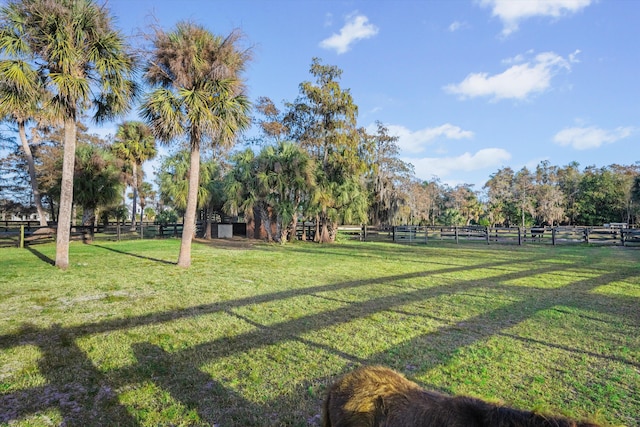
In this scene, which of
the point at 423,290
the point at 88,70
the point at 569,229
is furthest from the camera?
the point at 569,229

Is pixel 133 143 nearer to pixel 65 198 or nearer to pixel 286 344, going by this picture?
pixel 65 198

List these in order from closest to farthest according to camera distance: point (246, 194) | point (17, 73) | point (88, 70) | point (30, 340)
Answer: point (30, 340), point (17, 73), point (88, 70), point (246, 194)

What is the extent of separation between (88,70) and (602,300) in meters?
13.7

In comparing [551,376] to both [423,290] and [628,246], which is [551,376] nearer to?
[423,290]

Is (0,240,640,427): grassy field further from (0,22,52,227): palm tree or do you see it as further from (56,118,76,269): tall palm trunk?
(0,22,52,227): palm tree

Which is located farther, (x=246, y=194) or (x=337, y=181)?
(x=337, y=181)

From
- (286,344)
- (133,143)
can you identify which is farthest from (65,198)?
(133,143)

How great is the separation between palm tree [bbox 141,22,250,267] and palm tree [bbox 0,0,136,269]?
1.03 metres

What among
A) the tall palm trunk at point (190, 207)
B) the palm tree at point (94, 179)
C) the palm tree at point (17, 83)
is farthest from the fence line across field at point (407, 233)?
the tall palm trunk at point (190, 207)

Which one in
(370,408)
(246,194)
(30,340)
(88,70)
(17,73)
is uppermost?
(88,70)

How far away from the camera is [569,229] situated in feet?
67.1

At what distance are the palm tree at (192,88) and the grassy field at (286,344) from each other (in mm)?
4430

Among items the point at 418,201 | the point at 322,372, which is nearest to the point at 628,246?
the point at 322,372

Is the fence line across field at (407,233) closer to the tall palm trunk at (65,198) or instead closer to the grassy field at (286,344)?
the tall palm trunk at (65,198)
